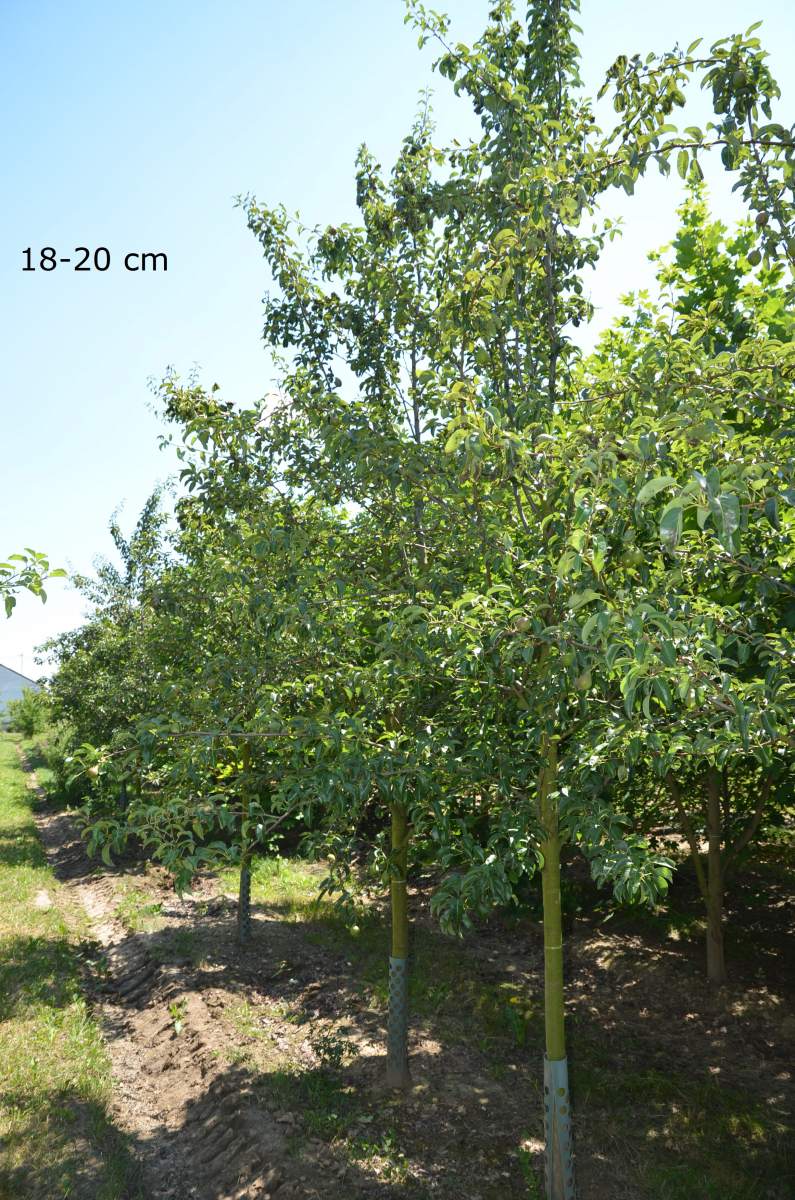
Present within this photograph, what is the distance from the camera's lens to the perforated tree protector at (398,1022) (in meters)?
6.72

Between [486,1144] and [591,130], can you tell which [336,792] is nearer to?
[486,1144]

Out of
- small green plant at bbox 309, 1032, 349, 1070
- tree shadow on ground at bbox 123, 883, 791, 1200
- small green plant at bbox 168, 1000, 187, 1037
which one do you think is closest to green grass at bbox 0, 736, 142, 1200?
small green plant at bbox 168, 1000, 187, 1037

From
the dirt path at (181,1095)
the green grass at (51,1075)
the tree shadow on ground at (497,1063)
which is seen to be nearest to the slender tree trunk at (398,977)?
the tree shadow on ground at (497,1063)

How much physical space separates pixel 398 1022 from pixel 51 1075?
300cm

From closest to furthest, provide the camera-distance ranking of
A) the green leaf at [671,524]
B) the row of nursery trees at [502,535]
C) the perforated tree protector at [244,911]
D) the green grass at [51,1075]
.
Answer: the green leaf at [671,524], the row of nursery trees at [502,535], the green grass at [51,1075], the perforated tree protector at [244,911]

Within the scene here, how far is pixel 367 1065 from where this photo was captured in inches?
288

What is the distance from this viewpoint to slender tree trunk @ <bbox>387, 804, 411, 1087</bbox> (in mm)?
6715

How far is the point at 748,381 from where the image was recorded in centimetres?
445

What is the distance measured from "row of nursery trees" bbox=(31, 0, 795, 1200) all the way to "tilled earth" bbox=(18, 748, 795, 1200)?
2.76ft

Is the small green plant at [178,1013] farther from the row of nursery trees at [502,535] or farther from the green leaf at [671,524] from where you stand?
the green leaf at [671,524]

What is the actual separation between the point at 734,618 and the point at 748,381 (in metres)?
1.30

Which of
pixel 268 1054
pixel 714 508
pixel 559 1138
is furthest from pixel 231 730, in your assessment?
pixel 268 1054

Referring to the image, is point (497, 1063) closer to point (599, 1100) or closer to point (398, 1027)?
point (599, 1100)

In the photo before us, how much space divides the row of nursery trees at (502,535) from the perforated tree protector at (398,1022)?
39mm
